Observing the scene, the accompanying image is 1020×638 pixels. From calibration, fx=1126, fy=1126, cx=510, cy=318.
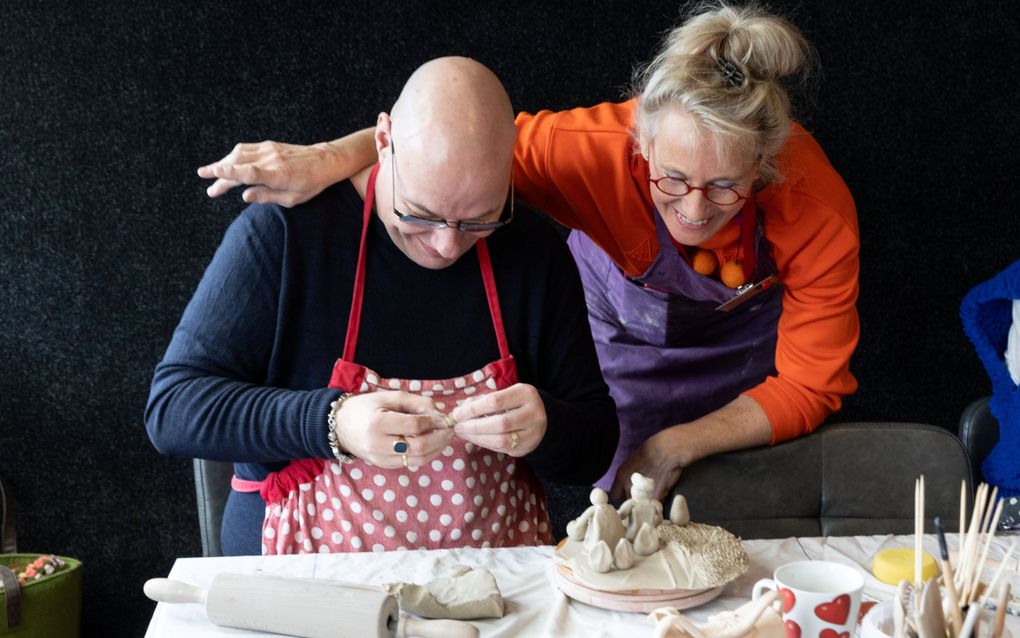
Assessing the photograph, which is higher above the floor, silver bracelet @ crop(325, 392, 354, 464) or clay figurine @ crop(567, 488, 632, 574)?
silver bracelet @ crop(325, 392, 354, 464)

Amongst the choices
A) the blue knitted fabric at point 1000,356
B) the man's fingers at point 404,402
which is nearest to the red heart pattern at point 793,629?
the man's fingers at point 404,402

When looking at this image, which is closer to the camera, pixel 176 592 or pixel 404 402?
pixel 176 592

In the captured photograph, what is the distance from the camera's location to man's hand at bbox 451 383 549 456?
1.54 metres

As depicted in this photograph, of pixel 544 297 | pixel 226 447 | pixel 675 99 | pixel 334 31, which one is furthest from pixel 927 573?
pixel 334 31

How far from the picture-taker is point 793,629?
3.89ft

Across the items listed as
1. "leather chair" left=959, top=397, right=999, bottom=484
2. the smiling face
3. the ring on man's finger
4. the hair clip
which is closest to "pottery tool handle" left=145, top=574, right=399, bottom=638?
the ring on man's finger

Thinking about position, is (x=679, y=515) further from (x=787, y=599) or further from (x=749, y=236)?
(x=749, y=236)

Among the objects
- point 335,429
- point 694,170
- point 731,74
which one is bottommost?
point 335,429

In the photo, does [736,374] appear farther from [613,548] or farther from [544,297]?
[613,548]

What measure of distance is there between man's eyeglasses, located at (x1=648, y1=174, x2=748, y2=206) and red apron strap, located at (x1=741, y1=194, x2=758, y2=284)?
4.0 inches

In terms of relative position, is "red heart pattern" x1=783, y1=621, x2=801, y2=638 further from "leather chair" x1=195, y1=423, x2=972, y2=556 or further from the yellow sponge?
"leather chair" x1=195, y1=423, x2=972, y2=556

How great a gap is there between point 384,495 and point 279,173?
518 mm

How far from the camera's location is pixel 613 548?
1.42m

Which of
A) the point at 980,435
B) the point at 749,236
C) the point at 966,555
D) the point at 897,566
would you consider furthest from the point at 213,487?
the point at 980,435
